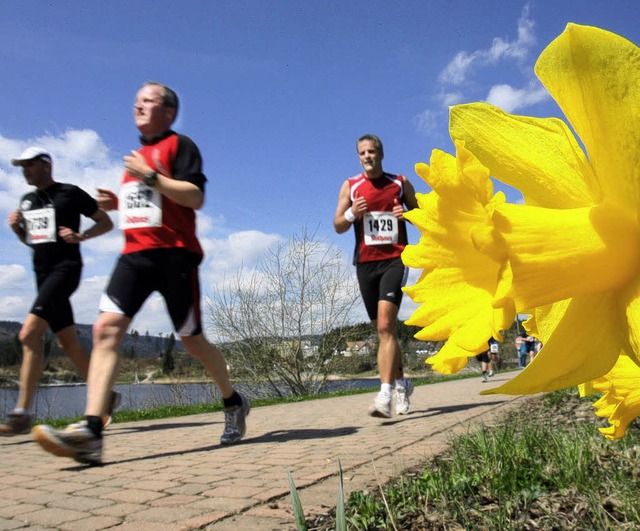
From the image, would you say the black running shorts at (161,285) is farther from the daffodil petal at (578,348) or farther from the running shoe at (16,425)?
the daffodil petal at (578,348)

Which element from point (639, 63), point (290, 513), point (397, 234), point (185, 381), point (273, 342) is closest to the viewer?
point (639, 63)

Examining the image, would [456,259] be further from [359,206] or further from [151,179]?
[359,206]

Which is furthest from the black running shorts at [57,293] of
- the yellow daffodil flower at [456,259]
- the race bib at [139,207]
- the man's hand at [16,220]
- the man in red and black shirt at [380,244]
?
the yellow daffodil flower at [456,259]

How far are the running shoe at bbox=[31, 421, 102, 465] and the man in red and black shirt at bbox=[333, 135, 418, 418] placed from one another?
6.64 ft

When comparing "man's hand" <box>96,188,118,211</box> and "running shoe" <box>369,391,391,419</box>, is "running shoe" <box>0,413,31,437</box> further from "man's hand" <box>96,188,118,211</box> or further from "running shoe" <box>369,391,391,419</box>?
"running shoe" <box>369,391,391,419</box>

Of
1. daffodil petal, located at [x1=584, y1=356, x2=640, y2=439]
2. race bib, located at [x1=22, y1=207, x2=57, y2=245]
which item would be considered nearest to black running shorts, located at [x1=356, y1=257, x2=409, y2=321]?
race bib, located at [x1=22, y1=207, x2=57, y2=245]

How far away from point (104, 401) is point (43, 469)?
1.74 feet

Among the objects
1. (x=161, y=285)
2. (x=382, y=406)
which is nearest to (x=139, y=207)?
(x=161, y=285)

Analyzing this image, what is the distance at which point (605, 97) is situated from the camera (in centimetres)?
48

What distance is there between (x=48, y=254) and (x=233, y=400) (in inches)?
74.9

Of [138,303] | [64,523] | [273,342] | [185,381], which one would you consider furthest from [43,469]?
[273,342]

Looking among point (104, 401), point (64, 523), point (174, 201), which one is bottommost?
point (64, 523)

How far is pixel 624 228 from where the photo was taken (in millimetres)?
488

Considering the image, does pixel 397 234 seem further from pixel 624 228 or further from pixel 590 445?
pixel 624 228
